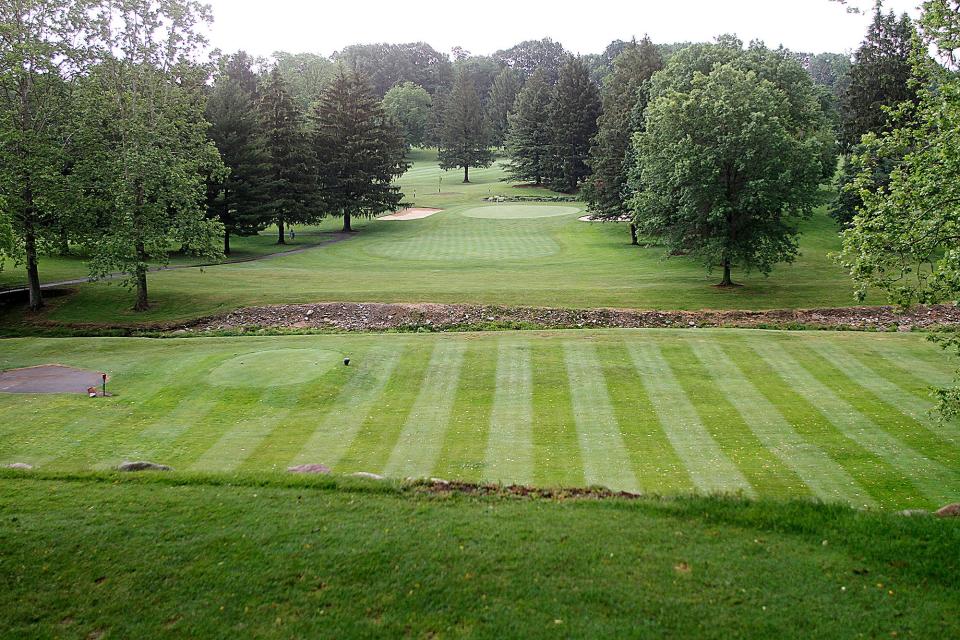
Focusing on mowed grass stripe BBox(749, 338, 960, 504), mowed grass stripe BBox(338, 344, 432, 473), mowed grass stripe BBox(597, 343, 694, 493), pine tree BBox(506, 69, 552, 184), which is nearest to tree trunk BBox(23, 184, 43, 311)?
mowed grass stripe BBox(338, 344, 432, 473)

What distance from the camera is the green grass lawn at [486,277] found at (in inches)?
1227

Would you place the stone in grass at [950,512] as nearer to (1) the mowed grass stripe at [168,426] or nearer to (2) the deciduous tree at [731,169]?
(1) the mowed grass stripe at [168,426]

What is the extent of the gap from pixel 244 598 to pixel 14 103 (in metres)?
30.0

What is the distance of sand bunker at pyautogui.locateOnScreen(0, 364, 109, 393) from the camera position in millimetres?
19906

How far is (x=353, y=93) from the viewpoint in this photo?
5866cm

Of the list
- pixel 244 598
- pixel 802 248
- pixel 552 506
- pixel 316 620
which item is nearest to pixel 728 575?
pixel 552 506

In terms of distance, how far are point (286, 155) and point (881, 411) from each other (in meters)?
46.0

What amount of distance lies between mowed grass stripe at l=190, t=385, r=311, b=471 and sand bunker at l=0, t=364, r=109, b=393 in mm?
5705

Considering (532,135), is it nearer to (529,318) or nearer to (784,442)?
(529,318)

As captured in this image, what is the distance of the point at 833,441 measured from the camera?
15.3 meters

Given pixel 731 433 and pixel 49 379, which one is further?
pixel 49 379

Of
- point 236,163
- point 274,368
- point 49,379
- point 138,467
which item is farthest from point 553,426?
point 236,163

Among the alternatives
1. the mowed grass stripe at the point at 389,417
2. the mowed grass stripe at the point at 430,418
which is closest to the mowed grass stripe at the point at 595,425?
the mowed grass stripe at the point at 430,418

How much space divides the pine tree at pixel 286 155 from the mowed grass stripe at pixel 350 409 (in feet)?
106
